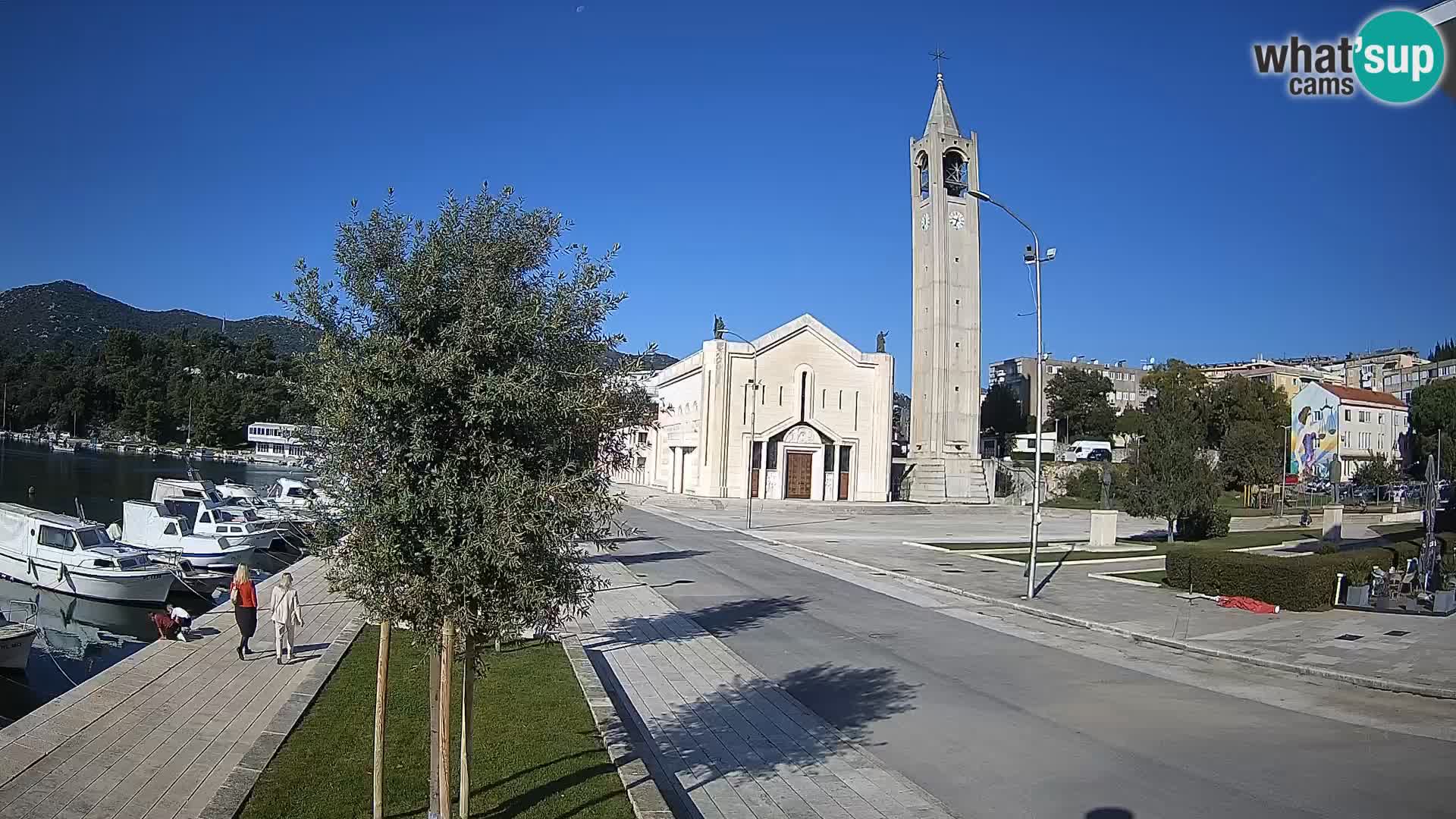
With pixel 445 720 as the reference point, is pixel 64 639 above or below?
below

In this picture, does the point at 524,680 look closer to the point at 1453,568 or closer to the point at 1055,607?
the point at 1055,607

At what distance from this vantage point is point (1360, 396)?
91875 millimetres

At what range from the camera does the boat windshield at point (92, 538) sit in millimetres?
25312

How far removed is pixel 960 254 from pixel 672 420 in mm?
25628

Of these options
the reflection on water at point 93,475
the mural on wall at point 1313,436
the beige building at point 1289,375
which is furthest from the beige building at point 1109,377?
the reflection on water at point 93,475

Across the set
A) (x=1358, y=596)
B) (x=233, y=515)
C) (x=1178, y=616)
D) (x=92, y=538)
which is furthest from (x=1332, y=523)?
(x=233, y=515)

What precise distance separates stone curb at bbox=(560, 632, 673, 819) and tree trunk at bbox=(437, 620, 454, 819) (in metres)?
1.79

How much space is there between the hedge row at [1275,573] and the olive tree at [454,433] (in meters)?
19.0

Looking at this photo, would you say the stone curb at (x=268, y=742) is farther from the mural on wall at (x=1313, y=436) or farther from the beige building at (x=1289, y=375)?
the beige building at (x=1289, y=375)

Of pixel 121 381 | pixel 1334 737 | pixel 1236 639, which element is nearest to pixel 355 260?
pixel 1334 737

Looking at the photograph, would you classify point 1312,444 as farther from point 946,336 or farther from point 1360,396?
point 946,336

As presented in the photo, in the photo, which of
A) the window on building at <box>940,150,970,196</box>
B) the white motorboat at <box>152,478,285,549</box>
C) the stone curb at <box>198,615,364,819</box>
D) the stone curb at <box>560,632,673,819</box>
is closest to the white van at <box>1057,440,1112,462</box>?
the window on building at <box>940,150,970,196</box>

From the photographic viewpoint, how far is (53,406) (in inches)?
6299

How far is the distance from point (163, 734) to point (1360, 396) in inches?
4218
